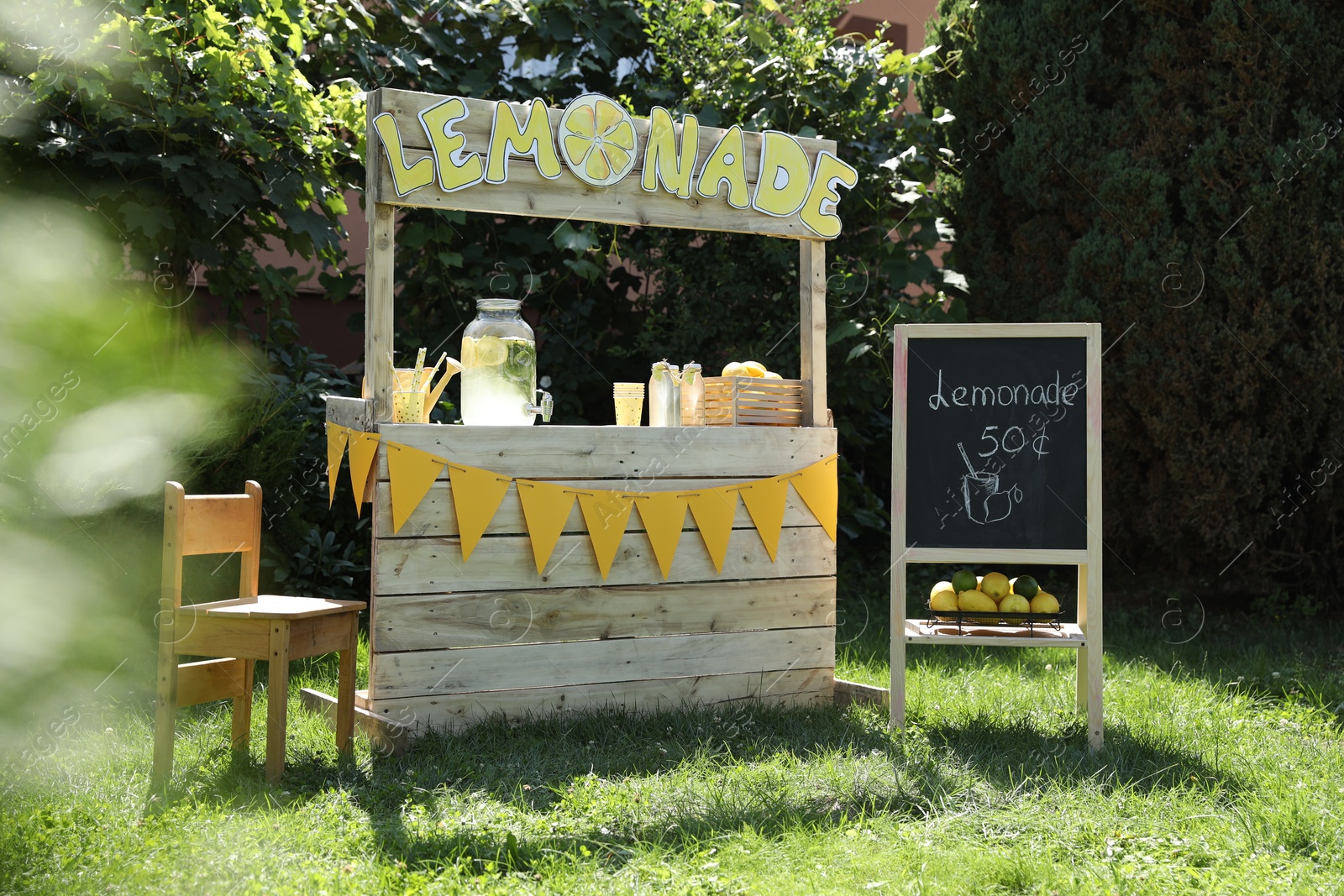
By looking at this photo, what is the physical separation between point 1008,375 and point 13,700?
12.0 ft

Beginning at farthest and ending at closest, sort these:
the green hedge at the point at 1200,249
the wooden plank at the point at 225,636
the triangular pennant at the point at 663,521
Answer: the green hedge at the point at 1200,249
the triangular pennant at the point at 663,521
the wooden plank at the point at 225,636

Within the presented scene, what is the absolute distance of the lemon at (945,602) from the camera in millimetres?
3822

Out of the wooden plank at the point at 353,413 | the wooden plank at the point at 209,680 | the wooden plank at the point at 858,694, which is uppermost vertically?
the wooden plank at the point at 353,413

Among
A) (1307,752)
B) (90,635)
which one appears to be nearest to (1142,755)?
(1307,752)

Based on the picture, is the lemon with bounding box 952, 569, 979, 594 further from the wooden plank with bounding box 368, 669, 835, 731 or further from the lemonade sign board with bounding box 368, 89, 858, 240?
the lemonade sign board with bounding box 368, 89, 858, 240

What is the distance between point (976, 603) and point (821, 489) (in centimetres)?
80

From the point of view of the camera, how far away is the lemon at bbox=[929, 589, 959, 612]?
3.82 m

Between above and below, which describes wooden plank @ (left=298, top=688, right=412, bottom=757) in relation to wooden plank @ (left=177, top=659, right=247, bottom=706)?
below

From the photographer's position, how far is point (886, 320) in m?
5.91

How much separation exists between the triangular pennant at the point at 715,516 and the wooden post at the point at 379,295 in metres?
1.15

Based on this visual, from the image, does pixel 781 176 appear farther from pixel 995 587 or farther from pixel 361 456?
pixel 361 456

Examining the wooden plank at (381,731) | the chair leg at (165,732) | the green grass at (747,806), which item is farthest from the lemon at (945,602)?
the chair leg at (165,732)

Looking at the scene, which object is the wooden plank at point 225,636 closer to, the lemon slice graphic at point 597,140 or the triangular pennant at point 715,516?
the triangular pennant at point 715,516

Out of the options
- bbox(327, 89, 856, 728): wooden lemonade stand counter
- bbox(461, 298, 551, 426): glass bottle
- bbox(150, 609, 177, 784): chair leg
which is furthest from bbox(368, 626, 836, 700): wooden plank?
bbox(461, 298, 551, 426): glass bottle
